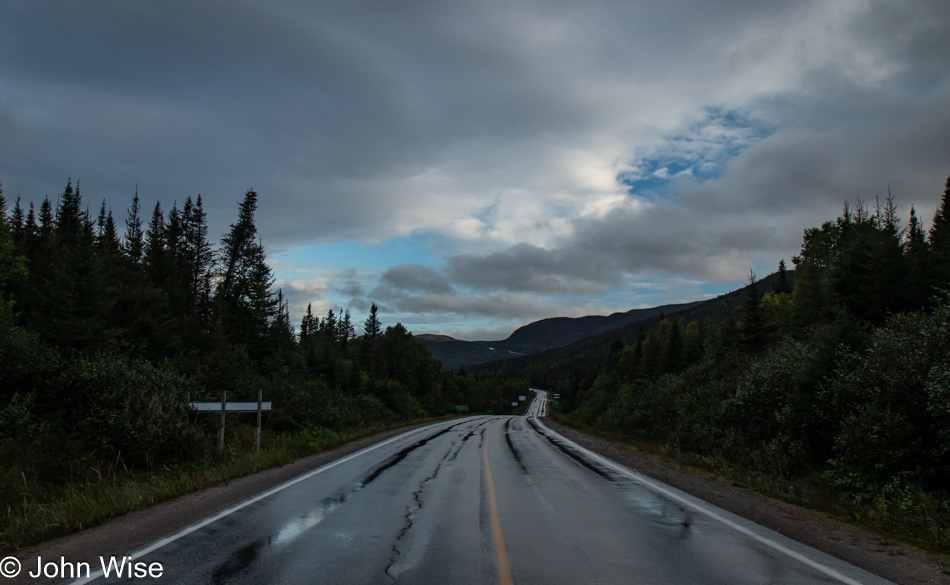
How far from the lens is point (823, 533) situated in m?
7.59

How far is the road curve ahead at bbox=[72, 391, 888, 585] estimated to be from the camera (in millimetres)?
5391

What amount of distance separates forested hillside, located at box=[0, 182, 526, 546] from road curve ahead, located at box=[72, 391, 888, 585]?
9.02 ft

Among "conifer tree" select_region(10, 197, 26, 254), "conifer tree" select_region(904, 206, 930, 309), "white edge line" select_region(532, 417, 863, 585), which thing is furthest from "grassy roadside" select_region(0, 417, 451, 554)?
"conifer tree" select_region(10, 197, 26, 254)

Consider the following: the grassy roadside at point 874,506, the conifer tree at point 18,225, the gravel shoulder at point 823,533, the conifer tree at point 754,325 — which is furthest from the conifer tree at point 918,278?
the conifer tree at point 18,225

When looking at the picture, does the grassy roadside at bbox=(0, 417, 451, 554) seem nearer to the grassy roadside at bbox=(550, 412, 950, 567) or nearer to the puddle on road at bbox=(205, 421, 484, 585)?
the puddle on road at bbox=(205, 421, 484, 585)

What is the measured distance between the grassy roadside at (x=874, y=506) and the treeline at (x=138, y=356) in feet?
47.9

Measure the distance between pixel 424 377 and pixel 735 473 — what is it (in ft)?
258

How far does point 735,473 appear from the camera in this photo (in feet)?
44.7

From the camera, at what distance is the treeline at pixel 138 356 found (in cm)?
1373

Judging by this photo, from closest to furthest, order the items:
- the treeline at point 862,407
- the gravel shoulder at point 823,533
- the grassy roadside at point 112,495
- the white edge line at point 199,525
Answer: the white edge line at point 199,525, the gravel shoulder at point 823,533, the grassy roadside at point 112,495, the treeline at point 862,407

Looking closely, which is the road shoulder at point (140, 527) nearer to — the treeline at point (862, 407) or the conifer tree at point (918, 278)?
the treeline at point (862, 407)

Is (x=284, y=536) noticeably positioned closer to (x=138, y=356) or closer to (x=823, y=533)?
(x=823, y=533)

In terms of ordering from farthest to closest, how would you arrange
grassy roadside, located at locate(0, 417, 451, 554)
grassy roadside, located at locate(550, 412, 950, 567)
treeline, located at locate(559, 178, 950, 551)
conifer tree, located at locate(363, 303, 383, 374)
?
conifer tree, located at locate(363, 303, 383, 374) < treeline, located at locate(559, 178, 950, 551) < grassy roadside, located at locate(550, 412, 950, 567) < grassy roadside, located at locate(0, 417, 451, 554)

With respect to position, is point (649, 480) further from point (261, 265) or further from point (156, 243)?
point (156, 243)
